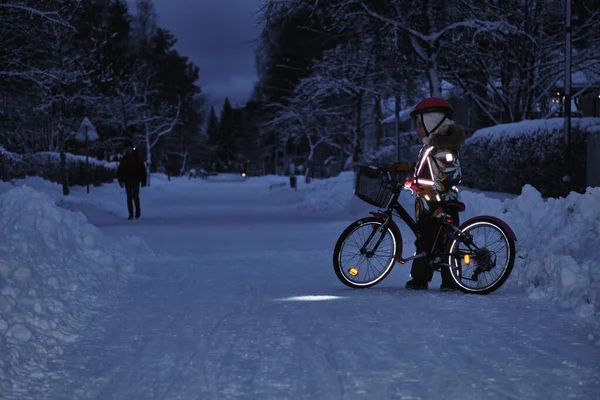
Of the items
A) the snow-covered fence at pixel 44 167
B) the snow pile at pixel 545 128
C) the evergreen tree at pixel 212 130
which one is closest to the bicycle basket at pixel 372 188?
the snow pile at pixel 545 128

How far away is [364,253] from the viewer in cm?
771

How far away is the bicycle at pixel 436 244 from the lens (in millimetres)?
7148

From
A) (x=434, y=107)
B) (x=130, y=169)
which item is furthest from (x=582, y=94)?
(x=434, y=107)

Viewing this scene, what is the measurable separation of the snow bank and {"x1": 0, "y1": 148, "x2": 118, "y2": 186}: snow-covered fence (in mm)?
22427

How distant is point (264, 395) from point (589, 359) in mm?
2102

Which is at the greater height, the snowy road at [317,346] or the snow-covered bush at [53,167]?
the snow-covered bush at [53,167]

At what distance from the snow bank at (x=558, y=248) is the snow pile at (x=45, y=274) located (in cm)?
407

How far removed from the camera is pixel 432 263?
7.42m

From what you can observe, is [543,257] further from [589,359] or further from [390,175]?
[589,359]

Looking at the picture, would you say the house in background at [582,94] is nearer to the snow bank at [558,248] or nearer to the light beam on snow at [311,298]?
the snow bank at [558,248]

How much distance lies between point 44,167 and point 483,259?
103 ft

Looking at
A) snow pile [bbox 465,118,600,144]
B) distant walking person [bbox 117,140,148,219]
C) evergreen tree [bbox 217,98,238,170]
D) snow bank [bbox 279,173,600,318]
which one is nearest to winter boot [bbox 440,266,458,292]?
snow bank [bbox 279,173,600,318]

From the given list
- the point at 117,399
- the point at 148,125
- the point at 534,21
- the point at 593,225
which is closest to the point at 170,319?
the point at 117,399

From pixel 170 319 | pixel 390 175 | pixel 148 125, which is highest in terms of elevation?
pixel 148 125
